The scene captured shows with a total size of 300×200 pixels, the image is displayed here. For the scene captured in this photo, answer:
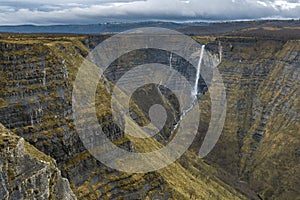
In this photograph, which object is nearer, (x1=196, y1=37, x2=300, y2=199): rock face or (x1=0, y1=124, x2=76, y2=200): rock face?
(x1=0, y1=124, x2=76, y2=200): rock face

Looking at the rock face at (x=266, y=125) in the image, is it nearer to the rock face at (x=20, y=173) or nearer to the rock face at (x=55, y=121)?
the rock face at (x=55, y=121)

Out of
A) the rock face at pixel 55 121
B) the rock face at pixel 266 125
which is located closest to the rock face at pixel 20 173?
the rock face at pixel 55 121

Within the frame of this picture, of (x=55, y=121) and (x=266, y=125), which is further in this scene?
(x=266, y=125)

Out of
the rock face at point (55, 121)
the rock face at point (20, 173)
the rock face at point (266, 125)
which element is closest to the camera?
the rock face at point (20, 173)

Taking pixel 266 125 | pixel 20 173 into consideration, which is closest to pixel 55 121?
pixel 20 173

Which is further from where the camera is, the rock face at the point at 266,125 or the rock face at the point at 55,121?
the rock face at the point at 266,125

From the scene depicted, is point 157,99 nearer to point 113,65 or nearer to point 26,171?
point 113,65

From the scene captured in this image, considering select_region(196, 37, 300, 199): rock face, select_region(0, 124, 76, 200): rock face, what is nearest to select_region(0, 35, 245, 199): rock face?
select_region(0, 124, 76, 200): rock face

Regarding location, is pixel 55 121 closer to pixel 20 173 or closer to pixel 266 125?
pixel 20 173

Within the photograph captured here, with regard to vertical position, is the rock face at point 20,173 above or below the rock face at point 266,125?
above

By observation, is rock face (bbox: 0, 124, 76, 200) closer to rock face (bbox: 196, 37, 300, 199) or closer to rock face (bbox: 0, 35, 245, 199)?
rock face (bbox: 0, 35, 245, 199)

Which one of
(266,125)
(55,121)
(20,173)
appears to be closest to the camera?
(20,173)
